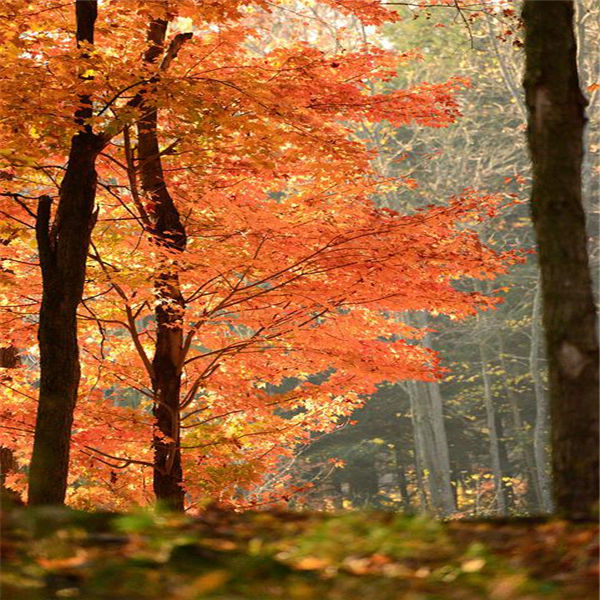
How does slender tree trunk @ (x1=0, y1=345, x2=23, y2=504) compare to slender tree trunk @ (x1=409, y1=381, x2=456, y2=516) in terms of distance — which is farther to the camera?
slender tree trunk @ (x1=409, y1=381, x2=456, y2=516)

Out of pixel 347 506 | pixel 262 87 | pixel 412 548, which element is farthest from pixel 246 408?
pixel 347 506

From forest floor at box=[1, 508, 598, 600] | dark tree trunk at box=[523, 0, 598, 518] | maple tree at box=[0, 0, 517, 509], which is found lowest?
forest floor at box=[1, 508, 598, 600]

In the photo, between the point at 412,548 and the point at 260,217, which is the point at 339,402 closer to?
the point at 260,217

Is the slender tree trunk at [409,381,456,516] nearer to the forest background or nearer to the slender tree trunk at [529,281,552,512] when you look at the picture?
the slender tree trunk at [529,281,552,512]

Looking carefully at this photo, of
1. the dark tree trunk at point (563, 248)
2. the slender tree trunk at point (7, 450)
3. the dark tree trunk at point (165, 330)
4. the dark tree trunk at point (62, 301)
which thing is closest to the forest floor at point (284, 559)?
the dark tree trunk at point (563, 248)

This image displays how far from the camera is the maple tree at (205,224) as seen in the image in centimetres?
704

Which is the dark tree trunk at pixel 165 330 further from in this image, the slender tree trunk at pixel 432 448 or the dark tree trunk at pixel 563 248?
the slender tree trunk at pixel 432 448

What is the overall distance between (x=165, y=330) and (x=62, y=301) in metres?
2.24

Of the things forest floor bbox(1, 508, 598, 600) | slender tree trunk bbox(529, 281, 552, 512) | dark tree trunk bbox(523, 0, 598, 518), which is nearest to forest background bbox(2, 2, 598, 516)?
dark tree trunk bbox(523, 0, 598, 518)

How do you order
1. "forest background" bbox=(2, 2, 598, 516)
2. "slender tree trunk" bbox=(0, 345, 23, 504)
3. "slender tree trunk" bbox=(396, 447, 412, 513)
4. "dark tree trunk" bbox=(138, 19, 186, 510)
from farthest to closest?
"slender tree trunk" bbox=(396, 447, 412, 513), "slender tree trunk" bbox=(0, 345, 23, 504), "dark tree trunk" bbox=(138, 19, 186, 510), "forest background" bbox=(2, 2, 598, 516)

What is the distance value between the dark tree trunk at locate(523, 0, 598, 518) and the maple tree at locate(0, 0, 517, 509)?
3393 millimetres

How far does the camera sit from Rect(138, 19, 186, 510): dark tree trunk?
8.88 metres

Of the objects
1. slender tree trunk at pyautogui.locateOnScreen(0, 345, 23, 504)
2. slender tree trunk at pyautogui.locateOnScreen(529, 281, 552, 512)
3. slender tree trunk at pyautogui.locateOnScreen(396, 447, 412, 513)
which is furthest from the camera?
slender tree trunk at pyautogui.locateOnScreen(396, 447, 412, 513)

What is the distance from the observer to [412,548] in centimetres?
317
